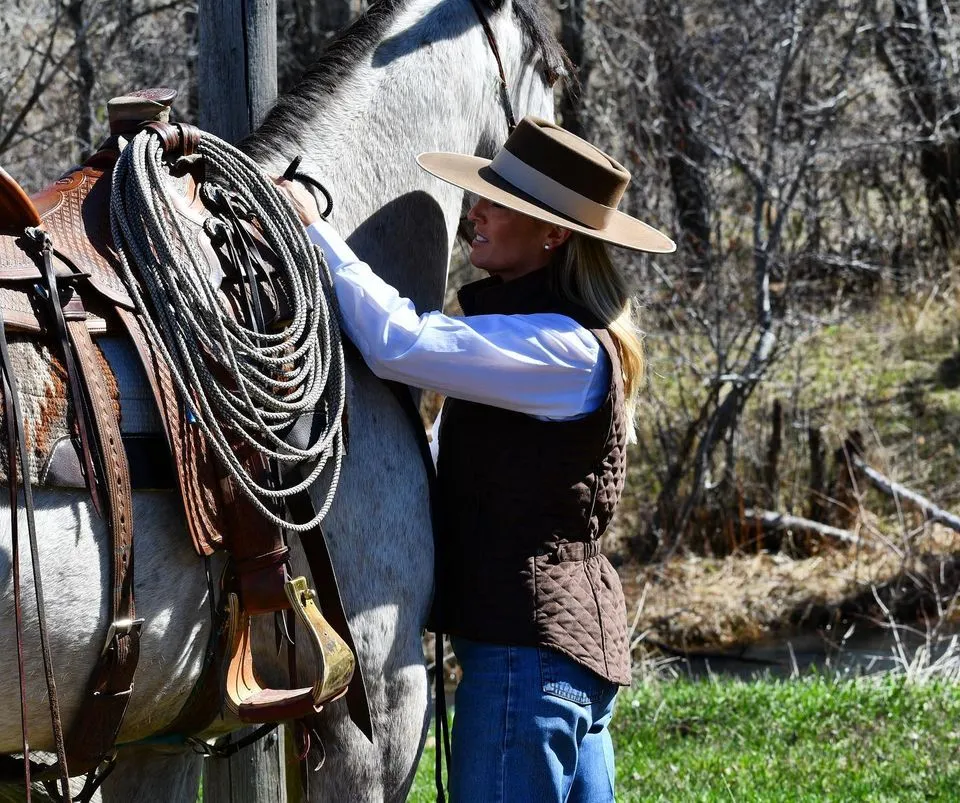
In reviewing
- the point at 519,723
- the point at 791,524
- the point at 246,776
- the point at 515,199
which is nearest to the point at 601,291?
the point at 515,199

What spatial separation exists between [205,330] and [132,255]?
19cm

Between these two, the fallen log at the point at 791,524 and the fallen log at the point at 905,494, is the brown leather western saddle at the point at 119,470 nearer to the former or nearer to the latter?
the fallen log at the point at 905,494

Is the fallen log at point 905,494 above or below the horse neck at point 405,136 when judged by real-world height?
below

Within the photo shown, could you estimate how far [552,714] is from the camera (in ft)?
6.97

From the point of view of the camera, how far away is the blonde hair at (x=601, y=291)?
88.4 inches

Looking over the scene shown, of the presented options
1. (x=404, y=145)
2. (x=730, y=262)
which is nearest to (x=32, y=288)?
(x=404, y=145)

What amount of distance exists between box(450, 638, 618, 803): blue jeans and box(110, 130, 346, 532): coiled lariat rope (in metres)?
0.48

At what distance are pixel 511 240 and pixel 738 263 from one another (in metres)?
6.46

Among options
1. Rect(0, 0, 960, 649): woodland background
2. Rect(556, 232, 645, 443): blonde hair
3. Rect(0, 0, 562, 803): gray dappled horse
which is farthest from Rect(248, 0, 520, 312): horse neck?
Rect(0, 0, 960, 649): woodland background

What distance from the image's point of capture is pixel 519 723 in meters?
2.12

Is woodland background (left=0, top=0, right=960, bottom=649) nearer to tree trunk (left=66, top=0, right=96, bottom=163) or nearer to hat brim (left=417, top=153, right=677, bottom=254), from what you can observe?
tree trunk (left=66, top=0, right=96, bottom=163)

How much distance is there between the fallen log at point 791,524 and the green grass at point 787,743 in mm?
3003

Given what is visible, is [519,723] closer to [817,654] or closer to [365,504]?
[365,504]

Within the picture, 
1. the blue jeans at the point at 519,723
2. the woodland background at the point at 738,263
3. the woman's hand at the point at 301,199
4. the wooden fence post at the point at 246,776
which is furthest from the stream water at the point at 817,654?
the woman's hand at the point at 301,199
